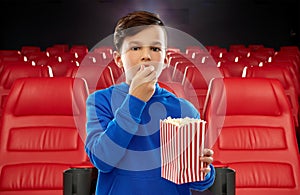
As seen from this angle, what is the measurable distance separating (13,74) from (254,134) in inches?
118

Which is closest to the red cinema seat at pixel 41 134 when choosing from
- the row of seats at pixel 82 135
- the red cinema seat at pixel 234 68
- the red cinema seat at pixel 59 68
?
the row of seats at pixel 82 135

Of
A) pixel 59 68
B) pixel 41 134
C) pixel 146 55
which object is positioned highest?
pixel 59 68

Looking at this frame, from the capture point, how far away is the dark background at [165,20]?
2078 centimetres

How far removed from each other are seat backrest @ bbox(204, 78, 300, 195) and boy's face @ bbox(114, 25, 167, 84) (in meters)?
1.42

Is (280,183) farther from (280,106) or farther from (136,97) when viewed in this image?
(136,97)

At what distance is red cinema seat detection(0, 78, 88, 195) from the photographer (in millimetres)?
2793

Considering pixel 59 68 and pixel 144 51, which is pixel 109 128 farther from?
pixel 59 68

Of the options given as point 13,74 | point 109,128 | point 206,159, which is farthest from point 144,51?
point 13,74

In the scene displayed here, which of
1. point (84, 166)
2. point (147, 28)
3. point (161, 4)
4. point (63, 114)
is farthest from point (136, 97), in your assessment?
point (161, 4)

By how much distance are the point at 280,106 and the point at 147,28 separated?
1.69 m

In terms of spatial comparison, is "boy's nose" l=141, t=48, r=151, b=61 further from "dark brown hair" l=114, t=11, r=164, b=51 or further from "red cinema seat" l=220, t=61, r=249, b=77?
"red cinema seat" l=220, t=61, r=249, b=77

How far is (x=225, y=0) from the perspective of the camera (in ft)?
69.4

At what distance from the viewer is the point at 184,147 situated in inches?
53.6

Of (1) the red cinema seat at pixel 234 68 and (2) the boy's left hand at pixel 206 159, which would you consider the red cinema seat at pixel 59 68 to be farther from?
(2) the boy's left hand at pixel 206 159
